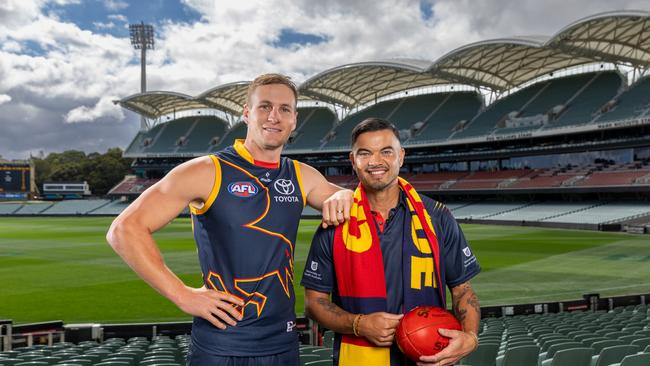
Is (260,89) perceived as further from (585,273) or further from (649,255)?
(649,255)

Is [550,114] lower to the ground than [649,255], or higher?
higher

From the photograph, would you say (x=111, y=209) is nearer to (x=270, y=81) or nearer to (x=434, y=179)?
(x=434, y=179)

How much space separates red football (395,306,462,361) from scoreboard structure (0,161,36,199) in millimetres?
97557

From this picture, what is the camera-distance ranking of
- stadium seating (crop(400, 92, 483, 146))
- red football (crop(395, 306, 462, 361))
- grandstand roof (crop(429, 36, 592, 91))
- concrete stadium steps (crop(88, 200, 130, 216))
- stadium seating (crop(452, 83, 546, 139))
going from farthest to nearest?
concrete stadium steps (crop(88, 200, 130, 216))
stadium seating (crop(400, 92, 483, 146))
stadium seating (crop(452, 83, 546, 139))
grandstand roof (crop(429, 36, 592, 91))
red football (crop(395, 306, 462, 361))

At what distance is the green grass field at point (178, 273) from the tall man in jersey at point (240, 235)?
1176 centimetres

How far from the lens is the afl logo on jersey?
3.02 metres

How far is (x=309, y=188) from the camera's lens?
11.1 feet

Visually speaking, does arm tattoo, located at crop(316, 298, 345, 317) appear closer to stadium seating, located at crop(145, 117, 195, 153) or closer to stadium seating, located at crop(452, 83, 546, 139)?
stadium seating, located at crop(452, 83, 546, 139)

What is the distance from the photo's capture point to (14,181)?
284 ft

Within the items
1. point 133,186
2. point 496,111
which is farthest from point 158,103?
point 496,111

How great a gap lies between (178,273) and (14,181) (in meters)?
79.4

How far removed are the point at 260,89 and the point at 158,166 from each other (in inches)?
3576

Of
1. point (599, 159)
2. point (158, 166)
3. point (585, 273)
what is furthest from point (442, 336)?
point (158, 166)

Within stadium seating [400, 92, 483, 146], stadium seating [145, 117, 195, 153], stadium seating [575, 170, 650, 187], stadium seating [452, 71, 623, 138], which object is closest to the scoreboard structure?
stadium seating [145, 117, 195, 153]
